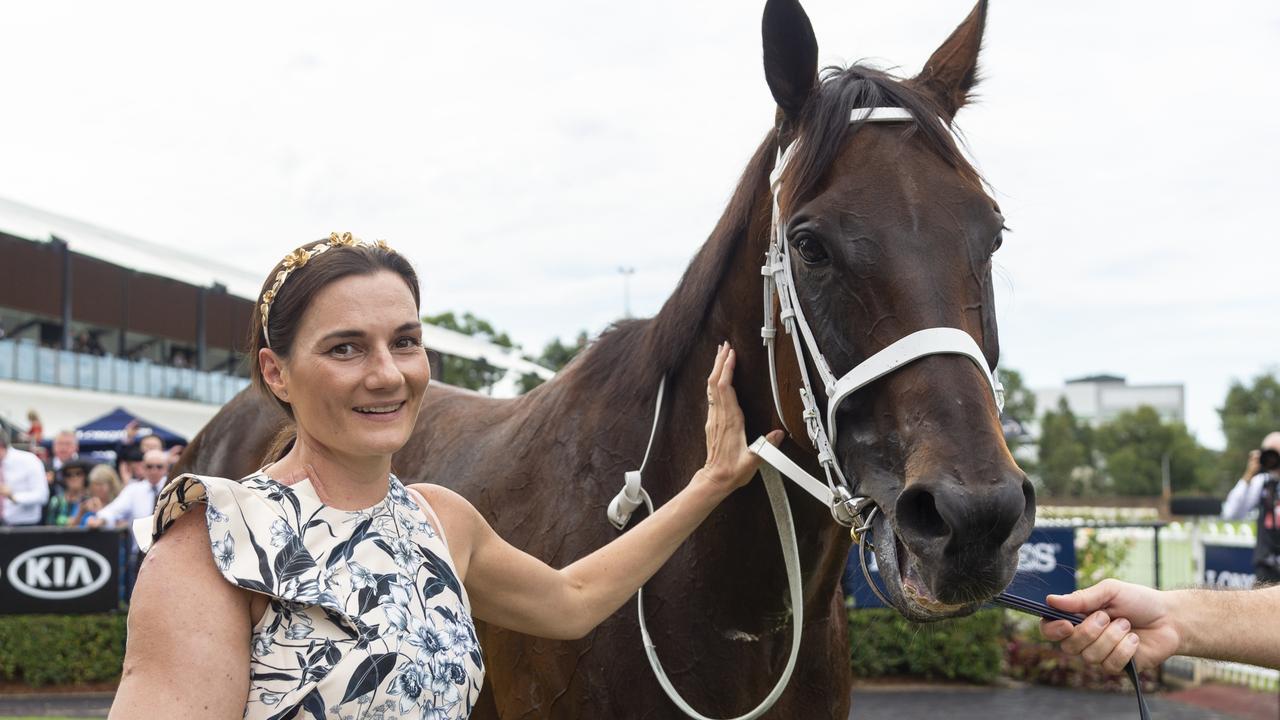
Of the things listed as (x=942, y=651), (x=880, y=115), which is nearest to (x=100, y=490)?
(x=942, y=651)

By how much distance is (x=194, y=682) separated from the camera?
1562mm

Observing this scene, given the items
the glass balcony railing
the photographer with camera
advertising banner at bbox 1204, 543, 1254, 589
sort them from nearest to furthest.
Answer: the photographer with camera < advertising banner at bbox 1204, 543, 1254, 589 < the glass balcony railing

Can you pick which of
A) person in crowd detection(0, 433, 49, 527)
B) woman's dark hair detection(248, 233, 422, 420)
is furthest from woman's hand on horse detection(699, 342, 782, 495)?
person in crowd detection(0, 433, 49, 527)

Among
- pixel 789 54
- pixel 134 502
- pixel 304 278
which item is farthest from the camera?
pixel 134 502

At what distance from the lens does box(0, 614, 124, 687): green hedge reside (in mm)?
9492

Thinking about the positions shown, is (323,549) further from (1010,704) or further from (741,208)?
(1010,704)

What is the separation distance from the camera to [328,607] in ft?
5.48

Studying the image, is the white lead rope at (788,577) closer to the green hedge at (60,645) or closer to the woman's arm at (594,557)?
the woman's arm at (594,557)

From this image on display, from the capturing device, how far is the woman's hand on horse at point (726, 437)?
2.49m

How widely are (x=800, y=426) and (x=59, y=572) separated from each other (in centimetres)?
902

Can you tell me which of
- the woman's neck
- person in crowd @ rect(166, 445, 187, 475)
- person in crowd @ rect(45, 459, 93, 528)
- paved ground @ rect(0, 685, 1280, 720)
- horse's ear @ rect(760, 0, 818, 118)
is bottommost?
paved ground @ rect(0, 685, 1280, 720)

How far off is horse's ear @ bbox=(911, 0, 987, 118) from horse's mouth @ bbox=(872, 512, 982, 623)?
44.2 inches

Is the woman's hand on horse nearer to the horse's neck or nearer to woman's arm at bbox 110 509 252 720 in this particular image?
the horse's neck

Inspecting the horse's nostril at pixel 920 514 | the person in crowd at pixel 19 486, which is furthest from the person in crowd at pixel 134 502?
the horse's nostril at pixel 920 514
